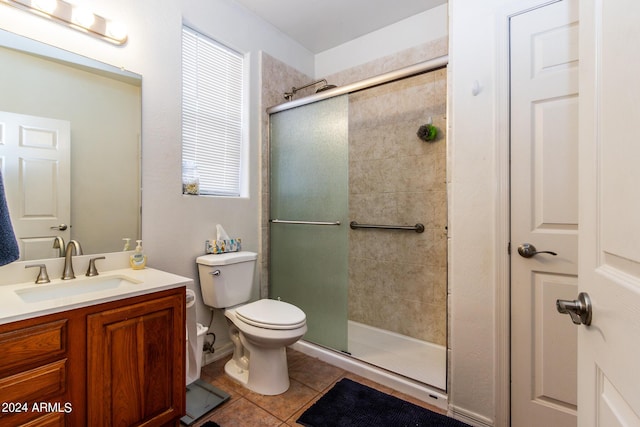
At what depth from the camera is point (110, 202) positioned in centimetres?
170

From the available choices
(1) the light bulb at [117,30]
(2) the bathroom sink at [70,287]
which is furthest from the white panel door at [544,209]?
(1) the light bulb at [117,30]

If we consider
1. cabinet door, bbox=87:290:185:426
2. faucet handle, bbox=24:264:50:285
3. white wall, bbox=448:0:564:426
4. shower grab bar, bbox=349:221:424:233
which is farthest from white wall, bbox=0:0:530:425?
shower grab bar, bbox=349:221:424:233

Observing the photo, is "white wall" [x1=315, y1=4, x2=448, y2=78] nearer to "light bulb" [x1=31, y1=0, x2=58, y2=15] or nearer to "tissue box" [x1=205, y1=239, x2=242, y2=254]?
"tissue box" [x1=205, y1=239, x2=242, y2=254]

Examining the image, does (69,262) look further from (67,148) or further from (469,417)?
(469,417)

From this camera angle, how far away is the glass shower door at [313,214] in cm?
217

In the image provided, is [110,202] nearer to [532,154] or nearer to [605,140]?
[605,140]

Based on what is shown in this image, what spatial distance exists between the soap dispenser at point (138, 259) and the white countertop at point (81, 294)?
28 millimetres

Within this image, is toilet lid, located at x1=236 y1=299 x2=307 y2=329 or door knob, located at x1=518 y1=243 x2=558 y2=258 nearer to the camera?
door knob, located at x1=518 y1=243 x2=558 y2=258

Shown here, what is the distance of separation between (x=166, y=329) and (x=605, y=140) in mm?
1657

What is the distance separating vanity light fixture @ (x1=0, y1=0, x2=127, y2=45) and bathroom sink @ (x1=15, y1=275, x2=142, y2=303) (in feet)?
4.23

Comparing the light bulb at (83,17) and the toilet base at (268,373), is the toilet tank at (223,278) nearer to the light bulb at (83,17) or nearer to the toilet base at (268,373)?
the toilet base at (268,373)

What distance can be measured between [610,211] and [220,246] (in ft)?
6.78

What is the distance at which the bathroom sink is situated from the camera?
1.35 m

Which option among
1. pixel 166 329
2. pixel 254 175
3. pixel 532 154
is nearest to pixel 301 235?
pixel 254 175
